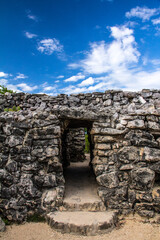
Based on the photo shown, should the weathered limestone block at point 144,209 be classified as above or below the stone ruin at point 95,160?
below

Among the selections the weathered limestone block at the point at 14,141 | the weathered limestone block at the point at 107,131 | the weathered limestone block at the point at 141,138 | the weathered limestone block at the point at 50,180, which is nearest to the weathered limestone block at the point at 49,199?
the weathered limestone block at the point at 50,180

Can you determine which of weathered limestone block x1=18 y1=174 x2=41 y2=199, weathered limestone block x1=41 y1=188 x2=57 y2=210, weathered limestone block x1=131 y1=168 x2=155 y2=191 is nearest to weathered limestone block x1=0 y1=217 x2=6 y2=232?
weathered limestone block x1=18 y1=174 x2=41 y2=199

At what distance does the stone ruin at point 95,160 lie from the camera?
14.7 feet

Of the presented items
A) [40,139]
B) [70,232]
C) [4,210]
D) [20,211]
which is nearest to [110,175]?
[70,232]

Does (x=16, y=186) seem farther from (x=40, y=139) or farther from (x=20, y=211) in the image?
(x=40, y=139)

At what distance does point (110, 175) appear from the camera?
15.4 feet

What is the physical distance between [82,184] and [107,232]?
6.69 feet

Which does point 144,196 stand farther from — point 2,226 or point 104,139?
point 2,226

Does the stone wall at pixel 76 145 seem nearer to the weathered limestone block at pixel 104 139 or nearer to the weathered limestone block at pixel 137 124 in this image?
the weathered limestone block at pixel 104 139

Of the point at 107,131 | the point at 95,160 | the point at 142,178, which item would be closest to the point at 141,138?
the point at 107,131

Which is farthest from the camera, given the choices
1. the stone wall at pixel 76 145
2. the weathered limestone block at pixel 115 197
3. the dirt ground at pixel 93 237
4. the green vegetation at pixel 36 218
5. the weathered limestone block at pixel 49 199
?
the stone wall at pixel 76 145

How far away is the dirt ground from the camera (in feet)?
12.3

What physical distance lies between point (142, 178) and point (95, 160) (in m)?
1.29

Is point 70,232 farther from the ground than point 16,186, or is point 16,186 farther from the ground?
point 16,186
